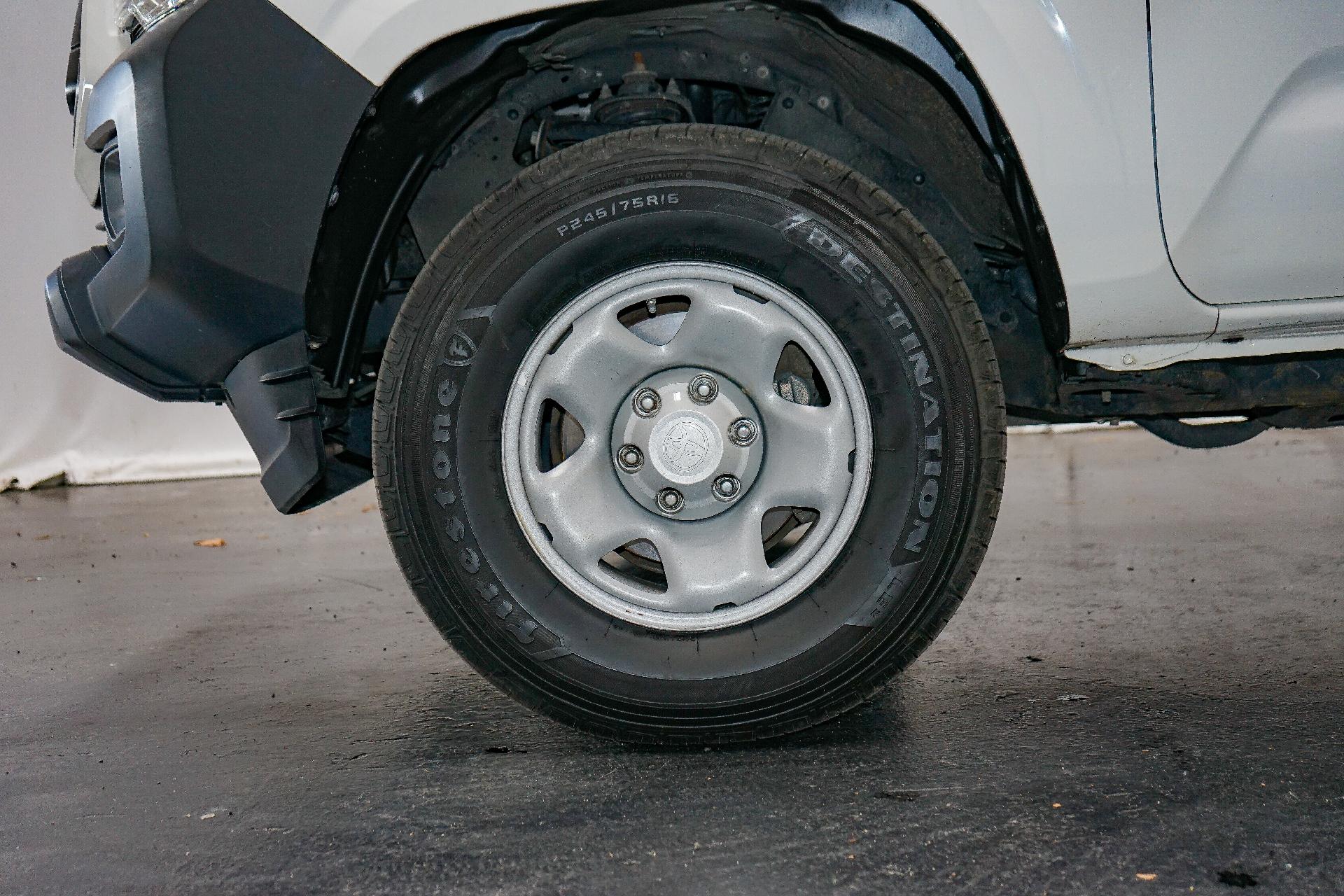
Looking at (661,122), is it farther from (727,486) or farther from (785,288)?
(727,486)

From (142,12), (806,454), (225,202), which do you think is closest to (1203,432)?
(806,454)

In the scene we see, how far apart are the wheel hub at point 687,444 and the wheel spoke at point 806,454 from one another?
0.03 meters

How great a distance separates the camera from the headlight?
1.49 metres

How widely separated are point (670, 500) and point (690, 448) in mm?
92

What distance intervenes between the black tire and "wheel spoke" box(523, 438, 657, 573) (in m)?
0.05

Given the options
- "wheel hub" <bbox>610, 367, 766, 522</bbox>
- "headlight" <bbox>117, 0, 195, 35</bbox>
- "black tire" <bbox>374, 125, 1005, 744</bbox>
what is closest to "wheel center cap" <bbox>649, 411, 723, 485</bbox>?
"wheel hub" <bbox>610, 367, 766, 522</bbox>

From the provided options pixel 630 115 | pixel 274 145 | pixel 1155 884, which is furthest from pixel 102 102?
pixel 1155 884

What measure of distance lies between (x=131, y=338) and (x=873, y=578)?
1170 mm

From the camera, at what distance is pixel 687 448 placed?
150cm

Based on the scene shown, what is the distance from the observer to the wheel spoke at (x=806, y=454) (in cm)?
150

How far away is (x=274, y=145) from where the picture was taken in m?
1.45

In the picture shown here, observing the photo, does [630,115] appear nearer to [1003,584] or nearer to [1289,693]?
[1289,693]

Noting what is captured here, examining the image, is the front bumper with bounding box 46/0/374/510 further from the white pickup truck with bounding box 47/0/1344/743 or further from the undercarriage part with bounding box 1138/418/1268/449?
the undercarriage part with bounding box 1138/418/1268/449

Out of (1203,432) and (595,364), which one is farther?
(1203,432)
